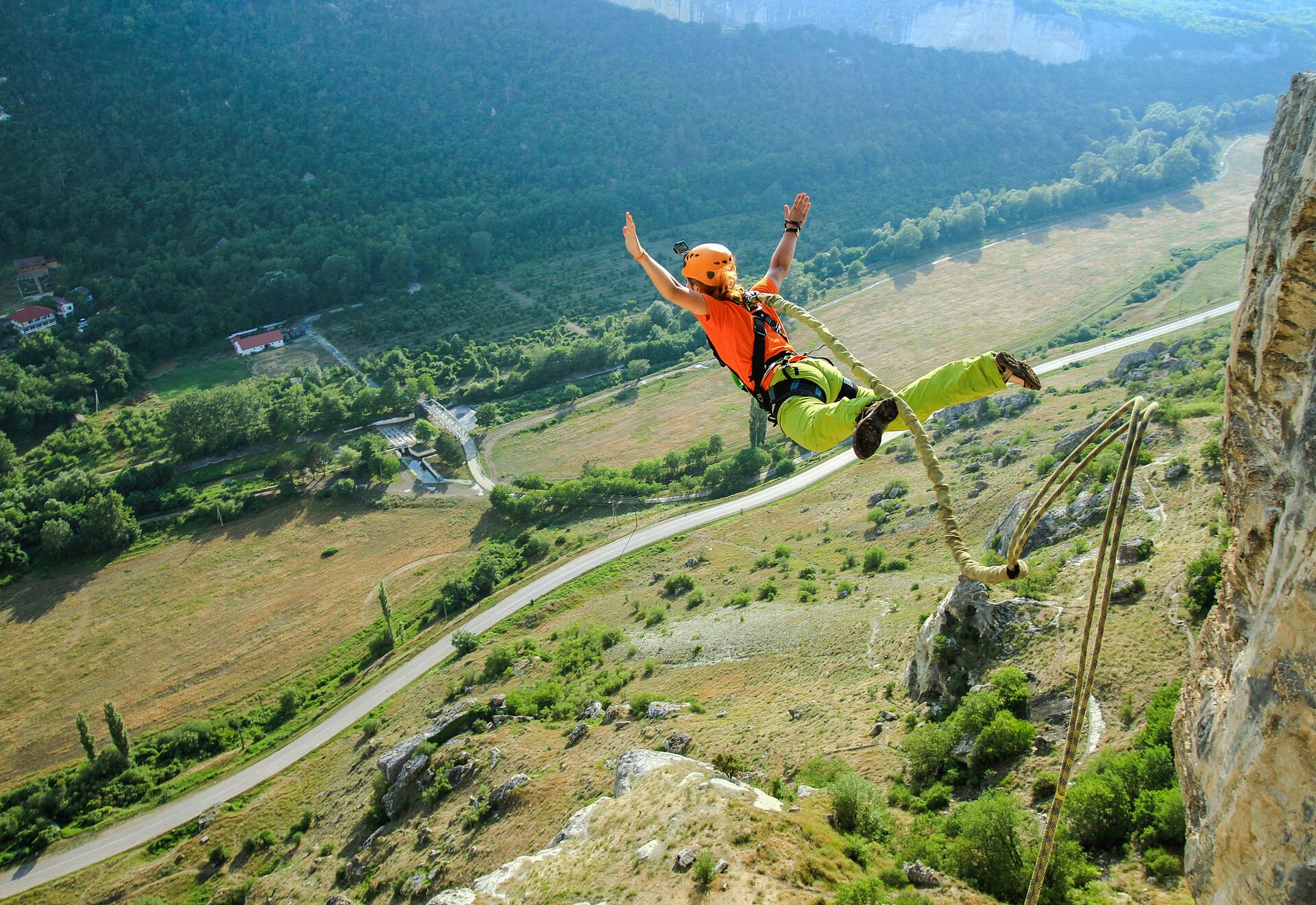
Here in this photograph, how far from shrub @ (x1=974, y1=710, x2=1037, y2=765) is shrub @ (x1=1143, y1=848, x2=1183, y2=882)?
3.82m

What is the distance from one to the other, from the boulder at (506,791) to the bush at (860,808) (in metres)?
9.82

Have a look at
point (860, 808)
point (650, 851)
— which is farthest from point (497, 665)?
point (860, 808)

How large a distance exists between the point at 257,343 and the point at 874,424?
81297 millimetres

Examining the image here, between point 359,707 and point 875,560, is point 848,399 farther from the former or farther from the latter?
point 359,707

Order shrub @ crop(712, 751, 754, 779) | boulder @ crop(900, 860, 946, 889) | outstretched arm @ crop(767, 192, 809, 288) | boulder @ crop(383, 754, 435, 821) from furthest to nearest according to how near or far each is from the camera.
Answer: boulder @ crop(383, 754, 435, 821), shrub @ crop(712, 751, 754, 779), boulder @ crop(900, 860, 946, 889), outstretched arm @ crop(767, 192, 809, 288)

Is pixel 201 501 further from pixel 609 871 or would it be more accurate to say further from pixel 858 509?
pixel 609 871

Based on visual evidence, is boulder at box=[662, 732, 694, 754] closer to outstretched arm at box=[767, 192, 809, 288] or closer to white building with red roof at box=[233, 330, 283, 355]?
outstretched arm at box=[767, 192, 809, 288]

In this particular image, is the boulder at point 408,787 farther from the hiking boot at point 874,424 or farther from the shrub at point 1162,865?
the hiking boot at point 874,424

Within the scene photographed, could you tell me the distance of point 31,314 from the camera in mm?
73500

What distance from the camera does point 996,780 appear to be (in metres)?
16.4

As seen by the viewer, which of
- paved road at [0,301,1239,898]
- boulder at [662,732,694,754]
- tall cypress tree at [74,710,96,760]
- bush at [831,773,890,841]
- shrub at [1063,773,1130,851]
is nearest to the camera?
shrub at [1063,773,1130,851]

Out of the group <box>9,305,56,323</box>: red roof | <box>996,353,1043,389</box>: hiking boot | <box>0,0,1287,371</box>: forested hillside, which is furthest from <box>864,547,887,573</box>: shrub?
<box>9,305,56,323</box>: red roof

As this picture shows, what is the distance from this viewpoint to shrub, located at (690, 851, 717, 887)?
14281mm

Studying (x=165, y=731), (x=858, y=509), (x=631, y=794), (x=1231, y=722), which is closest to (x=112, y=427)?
(x=165, y=731)
